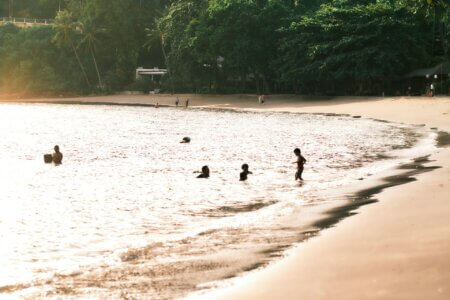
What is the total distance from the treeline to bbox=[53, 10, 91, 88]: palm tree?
167 millimetres

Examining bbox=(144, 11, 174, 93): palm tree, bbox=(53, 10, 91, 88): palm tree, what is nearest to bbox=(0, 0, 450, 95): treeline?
bbox=(53, 10, 91, 88): palm tree

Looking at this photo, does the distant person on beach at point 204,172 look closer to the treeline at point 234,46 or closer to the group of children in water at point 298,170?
the group of children in water at point 298,170

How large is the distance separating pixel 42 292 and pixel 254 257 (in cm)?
358

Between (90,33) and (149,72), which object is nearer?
(149,72)

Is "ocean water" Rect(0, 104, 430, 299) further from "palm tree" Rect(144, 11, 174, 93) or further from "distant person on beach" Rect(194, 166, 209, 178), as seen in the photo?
"palm tree" Rect(144, 11, 174, 93)

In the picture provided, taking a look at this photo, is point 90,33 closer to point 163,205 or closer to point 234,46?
point 234,46

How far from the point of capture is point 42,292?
10023 mm

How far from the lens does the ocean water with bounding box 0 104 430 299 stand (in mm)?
11055

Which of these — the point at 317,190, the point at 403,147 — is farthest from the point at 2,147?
the point at 317,190

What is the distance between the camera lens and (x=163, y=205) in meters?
18.9

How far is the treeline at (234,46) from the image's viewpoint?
225 feet

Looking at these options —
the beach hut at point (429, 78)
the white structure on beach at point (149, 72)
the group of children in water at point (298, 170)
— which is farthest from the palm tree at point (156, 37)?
the group of children in water at point (298, 170)

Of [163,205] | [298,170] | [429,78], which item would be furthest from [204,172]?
[429,78]

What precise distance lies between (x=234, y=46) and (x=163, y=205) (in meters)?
61.3
